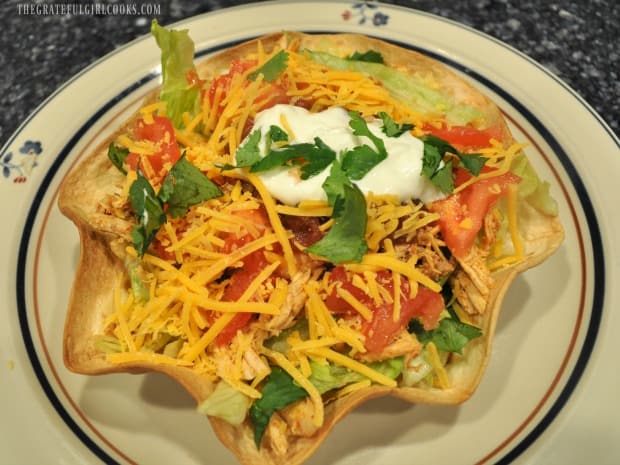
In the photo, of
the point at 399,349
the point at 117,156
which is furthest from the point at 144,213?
the point at 399,349

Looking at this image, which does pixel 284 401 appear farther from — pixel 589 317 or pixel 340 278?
pixel 589 317

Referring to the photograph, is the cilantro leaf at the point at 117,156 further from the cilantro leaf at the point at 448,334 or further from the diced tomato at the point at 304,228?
the cilantro leaf at the point at 448,334

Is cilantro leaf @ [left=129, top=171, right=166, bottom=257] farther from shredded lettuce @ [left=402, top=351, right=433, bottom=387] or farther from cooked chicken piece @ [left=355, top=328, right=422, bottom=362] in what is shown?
shredded lettuce @ [left=402, top=351, right=433, bottom=387]

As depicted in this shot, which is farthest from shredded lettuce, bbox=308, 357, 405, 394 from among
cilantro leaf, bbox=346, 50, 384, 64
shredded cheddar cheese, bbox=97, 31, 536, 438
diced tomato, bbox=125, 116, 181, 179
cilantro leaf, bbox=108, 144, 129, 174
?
cilantro leaf, bbox=346, 50, 384, 64

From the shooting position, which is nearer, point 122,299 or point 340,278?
point 340,278

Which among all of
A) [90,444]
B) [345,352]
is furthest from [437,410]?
[90,444]

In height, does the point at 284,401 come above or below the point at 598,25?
below

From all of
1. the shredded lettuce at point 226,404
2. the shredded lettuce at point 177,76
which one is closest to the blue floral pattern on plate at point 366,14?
the shredded lettuce at point 177,76
